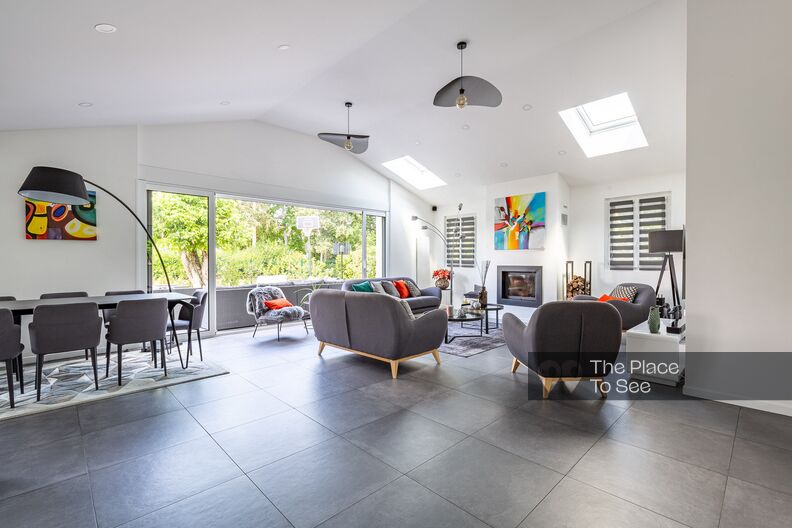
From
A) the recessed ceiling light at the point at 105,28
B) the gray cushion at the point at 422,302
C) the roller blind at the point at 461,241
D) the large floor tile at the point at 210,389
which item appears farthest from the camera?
the roller blind at the point at 461,241

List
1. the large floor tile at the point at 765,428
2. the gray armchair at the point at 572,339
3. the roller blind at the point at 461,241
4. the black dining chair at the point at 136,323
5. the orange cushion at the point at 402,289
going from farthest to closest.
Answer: the roller blind at the point at 461,241 < the orange cushion at the point at 402,289 < the black dining chair at the point at 136,323 < the gray armchair at the point at 572,339 < the large floor tile at the point at 765,428

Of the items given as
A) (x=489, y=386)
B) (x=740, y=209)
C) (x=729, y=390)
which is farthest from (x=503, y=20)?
(x=729, y=390)

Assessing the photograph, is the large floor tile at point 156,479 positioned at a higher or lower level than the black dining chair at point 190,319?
lower

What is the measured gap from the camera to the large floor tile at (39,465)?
7.23 feet

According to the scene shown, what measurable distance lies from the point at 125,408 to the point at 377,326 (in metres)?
2.36

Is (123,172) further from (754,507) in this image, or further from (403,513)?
(754,507)

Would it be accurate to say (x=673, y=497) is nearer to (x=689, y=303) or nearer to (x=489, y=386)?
(x=489, y=386)

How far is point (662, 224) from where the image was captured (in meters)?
6.80

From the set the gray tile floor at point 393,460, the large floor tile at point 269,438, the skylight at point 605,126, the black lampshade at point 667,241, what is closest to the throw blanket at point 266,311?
the gray tile floor at point 393,460

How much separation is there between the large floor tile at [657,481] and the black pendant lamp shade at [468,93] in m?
3.21

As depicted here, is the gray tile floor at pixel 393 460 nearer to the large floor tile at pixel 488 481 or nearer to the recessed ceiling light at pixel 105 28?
the large floor tile at pixel 488 481

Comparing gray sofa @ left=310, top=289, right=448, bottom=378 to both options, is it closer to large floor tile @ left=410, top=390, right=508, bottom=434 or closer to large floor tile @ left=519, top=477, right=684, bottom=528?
large floor tile @ left=410, top=390, right=508, bottom=434

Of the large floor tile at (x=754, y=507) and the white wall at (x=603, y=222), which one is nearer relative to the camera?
the large floor tile at (x=754, y=507)

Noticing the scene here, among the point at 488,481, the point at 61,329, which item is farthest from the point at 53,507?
the point at 488,481
